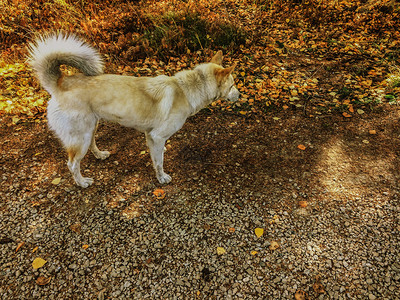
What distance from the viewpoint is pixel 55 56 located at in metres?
3.03

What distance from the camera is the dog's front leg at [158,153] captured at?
3.50 metres

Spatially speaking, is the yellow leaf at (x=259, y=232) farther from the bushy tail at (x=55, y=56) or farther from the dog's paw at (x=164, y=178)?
the bushy tail at (x=55, y=56)

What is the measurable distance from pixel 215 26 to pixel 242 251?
6333mm

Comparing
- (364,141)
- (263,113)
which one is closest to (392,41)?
(364,141)

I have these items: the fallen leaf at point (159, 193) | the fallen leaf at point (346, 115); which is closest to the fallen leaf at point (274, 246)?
the fallen leaf at point (159, 193)

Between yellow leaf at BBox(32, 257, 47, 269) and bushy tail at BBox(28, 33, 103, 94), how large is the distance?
6.98ft

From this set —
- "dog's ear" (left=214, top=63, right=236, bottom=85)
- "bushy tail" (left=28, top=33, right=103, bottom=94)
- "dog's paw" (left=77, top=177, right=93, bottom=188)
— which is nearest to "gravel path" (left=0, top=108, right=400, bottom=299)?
"dog's paw" (left=77, top=177, right=93, bottom=188)

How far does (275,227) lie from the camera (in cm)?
334

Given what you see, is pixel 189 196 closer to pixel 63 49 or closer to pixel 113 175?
pixel 113 175

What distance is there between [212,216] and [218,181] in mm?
686

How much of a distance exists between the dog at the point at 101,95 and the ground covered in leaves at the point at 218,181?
83 cm

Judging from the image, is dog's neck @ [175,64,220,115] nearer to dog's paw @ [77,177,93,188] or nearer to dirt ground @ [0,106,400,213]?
dirt ground @ [0,106,400,213]

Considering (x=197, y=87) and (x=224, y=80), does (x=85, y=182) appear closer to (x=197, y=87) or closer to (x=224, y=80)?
(x=197, y=87)

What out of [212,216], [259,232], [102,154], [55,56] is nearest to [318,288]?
[259,232]
